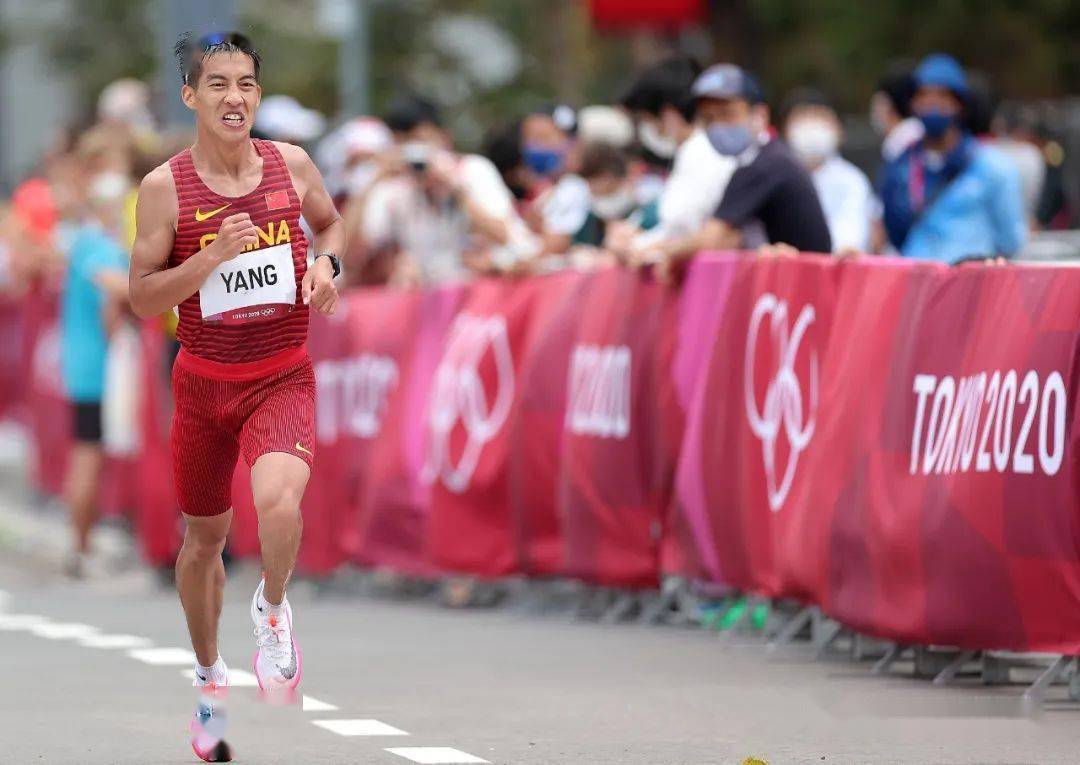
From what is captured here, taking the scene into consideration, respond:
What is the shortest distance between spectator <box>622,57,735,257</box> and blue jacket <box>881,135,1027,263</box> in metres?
1.10

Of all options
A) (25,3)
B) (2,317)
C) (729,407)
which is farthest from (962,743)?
(25,3)

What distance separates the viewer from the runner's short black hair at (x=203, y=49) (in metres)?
8.80

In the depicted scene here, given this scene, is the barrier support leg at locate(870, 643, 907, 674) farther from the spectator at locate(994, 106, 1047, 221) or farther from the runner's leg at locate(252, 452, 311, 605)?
the spectator at locate(994, 106, 1047, 221)

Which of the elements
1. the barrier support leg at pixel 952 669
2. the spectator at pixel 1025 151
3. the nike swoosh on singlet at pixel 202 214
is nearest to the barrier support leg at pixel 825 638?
the barrier support leg at pixel 952 669

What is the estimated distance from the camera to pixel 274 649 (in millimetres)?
8617

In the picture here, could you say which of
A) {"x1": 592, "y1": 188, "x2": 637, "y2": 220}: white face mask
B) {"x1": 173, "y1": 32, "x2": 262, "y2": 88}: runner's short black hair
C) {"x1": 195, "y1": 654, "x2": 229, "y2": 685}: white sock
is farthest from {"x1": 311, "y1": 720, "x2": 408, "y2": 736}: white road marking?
{"x1": 592, "y1": 188, "x2": 637, "y2": 220}: white face mask

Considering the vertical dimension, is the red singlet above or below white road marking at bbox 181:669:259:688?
above

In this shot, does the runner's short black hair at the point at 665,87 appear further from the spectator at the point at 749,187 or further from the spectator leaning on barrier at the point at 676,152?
the spectator at the point at 749,187

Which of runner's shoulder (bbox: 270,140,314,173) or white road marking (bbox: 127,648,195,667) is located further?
white road marking (bbox: 127,648,195,667)

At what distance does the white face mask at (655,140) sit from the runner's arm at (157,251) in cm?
603

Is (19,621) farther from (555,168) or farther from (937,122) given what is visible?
(937,122)

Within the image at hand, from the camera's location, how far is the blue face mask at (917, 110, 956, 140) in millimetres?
14203

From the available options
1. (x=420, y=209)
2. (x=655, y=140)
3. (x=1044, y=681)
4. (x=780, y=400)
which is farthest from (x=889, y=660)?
(x=420, y=209)

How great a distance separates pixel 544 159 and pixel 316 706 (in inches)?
263
